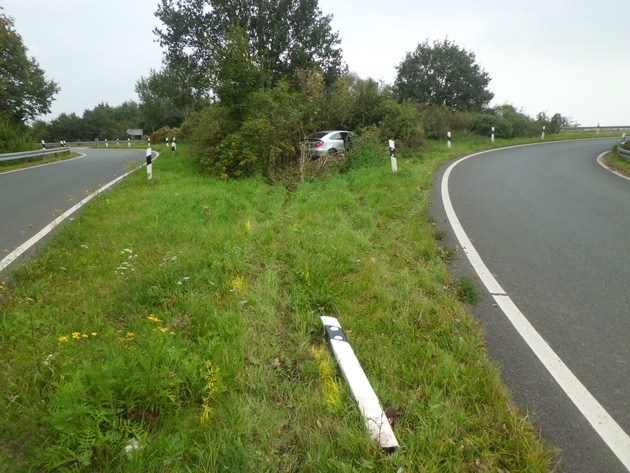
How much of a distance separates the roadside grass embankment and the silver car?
291 inches

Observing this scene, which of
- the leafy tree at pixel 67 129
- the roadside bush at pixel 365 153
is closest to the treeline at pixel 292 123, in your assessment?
the roadside bush at pixel 365 153

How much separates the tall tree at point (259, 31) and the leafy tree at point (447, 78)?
62.1 feet

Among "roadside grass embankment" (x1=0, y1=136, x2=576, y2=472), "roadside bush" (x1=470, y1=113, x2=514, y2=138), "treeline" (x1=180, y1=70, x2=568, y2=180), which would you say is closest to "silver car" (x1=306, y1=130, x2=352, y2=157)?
"treeline" (x1=180, y1=70, x2=568, y2=180)

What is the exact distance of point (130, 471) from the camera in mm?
1825

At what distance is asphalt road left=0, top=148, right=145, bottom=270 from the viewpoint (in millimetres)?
5781

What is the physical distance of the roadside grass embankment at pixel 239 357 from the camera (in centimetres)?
196

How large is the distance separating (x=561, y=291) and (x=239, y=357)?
129 inches

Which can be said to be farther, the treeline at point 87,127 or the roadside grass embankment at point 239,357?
the treeline at point 87,127

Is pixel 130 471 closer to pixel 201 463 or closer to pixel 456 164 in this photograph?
pixel 201 463

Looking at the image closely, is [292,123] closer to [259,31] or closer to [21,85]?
[259,31]

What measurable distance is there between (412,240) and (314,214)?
6.34 ft

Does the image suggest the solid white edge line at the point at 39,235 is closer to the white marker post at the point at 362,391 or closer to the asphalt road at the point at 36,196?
the asphalt road at the point at 36,196

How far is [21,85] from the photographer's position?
2609cm

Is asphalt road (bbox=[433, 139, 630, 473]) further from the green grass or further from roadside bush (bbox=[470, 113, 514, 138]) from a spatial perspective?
roadside bush (bbox=[470, 113, 514, 138])
